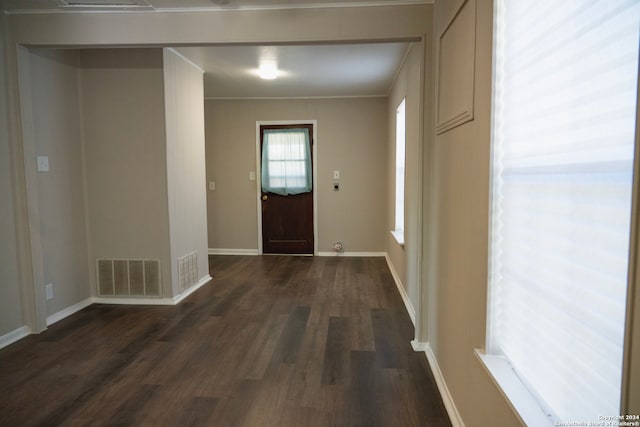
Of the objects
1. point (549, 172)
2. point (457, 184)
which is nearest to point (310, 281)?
point (457, 184)

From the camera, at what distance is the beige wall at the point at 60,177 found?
326cm

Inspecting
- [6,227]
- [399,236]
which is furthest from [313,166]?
[6,227]

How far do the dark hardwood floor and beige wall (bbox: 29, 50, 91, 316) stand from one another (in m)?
0.38

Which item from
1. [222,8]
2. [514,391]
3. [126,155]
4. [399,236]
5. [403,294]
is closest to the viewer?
[514,391]

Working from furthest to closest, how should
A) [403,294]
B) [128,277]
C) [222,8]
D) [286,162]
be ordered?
[286,162], [403,294], [128,277], [222,8]

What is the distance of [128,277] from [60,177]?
1106mm

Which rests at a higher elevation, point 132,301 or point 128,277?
point 128,277

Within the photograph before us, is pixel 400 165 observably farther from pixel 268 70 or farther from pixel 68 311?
pixel 68 311

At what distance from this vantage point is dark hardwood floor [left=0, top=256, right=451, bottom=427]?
6.84 feet

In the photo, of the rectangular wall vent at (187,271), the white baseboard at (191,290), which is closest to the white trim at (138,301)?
the white baseboard at (191,290)

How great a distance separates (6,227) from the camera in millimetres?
2969

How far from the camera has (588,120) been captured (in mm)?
940

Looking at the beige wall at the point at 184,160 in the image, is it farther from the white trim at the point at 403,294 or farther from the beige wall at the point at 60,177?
the white trim at the point at 403,294

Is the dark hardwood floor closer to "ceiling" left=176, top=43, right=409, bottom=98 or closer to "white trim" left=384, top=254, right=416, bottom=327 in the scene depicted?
"white trim" left=384, top=254, right=416, bottom=327
